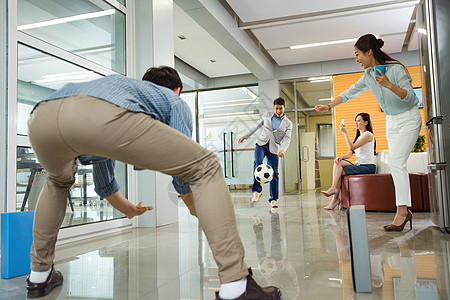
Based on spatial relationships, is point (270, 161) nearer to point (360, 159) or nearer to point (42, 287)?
point (360, 159)

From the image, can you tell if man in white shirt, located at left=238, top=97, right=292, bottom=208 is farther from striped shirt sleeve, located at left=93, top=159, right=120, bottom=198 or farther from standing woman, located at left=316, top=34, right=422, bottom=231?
striped shirt sleeve, located at left=93, top=159, right=120, bottom=198

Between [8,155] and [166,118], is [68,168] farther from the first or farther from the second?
[8,155]

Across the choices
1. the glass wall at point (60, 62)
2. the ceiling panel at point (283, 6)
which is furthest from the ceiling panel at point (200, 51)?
the glass wall at point (60, 62)

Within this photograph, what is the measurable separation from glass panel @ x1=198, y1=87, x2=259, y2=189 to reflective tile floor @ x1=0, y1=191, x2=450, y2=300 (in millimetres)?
6381

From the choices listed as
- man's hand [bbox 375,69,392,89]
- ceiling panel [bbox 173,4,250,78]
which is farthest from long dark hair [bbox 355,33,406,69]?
ceiling panel [bbox 173,4,250,78]

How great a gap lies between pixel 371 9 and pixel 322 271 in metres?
5.31

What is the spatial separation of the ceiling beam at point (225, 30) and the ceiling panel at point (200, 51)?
458 millimetres

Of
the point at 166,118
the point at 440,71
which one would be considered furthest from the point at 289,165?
the point at 166,118

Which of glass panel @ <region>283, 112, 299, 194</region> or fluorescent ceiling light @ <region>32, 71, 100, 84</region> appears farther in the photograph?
glass panel @ <region>283, 112, 299, 194</region>

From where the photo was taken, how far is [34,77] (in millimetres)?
2719

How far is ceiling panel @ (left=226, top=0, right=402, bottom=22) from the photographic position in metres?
5.60

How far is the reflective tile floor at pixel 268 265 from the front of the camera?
4.64 ft

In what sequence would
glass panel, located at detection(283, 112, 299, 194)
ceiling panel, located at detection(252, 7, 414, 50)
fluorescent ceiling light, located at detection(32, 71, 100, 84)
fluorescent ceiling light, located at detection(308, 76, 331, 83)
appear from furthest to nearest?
glass panel, located at detection(283, 112, 299, 194) → fluorescent ceiling light, located at detection(308, 76, 331, 83) → ceiling panel, located at detection(252, 7, 414, 50) → fluorescent ceiling light, located at detection(32, 71, 100, 84)

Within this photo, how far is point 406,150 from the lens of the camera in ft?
8.65
